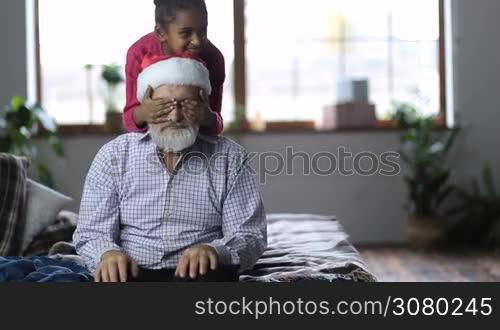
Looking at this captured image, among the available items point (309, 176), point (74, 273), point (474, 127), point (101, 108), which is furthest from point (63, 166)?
point (74, 273)

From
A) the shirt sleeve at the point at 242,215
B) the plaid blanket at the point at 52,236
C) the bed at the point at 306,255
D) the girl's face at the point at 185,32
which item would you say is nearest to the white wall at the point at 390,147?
the bed at the point at 306,255

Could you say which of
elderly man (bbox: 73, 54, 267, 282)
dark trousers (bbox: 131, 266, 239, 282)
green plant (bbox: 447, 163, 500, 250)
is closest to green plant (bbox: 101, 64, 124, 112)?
green plant (bbox: 447, 163, 500, 250)

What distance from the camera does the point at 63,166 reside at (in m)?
5.67

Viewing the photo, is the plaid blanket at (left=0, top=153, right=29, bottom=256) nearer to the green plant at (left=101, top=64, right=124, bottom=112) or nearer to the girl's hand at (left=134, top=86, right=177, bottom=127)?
the girl's hand at (left=134, top=86, right=177, bottom=127)

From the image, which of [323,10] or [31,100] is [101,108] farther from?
[323,10]

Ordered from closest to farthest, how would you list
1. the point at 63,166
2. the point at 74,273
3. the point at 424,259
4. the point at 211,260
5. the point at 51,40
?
the point at 211,260
the point at 74,273
the point at 51,40
the point at 424,259
the point at 63,166

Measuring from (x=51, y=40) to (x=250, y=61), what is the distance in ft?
5.05

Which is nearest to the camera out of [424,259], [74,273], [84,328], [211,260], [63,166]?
[84,328]

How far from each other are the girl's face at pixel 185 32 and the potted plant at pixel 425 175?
4.28 m

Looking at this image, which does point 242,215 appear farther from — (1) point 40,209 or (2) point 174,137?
(1) point 40,209

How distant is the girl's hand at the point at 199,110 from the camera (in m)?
1.43

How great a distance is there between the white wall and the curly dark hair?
170 inches

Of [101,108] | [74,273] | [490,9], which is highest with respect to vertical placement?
[490,9]

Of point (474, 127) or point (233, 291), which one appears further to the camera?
point (474, 127)
